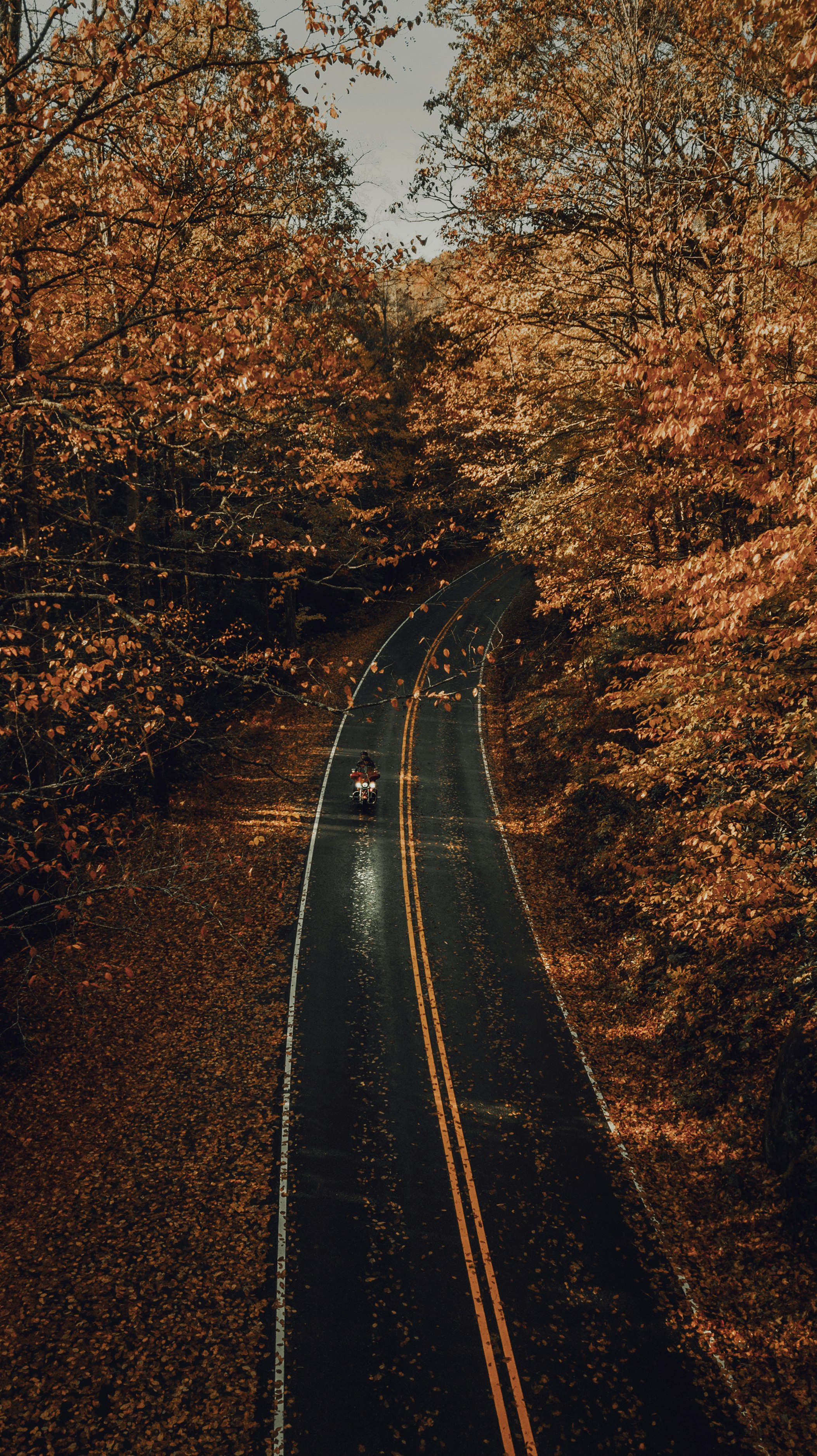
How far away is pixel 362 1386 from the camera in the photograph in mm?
6652

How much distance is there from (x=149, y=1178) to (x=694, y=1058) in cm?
752

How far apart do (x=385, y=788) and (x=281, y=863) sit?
486cm

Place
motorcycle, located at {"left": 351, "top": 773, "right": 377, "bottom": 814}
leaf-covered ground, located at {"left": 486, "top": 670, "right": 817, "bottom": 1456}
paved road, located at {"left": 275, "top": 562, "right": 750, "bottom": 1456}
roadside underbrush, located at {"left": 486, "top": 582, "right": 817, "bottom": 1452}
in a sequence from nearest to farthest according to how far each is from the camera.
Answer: paved road, located at {"left": 275, "top": 562, "right": 750, "bottom": 1456} < leaf-covered ground, located at {"left": 486, "top": 670, "right": 817, "bottom": 1456} < roadside underbrush, located at {"left": 486, "top": 582, "right": 817, "bottom": 1452} < motorcycle, located at {"left": 351, "top": 773, "right": 377, "bottom": 814}

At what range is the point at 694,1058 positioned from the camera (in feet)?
34.4

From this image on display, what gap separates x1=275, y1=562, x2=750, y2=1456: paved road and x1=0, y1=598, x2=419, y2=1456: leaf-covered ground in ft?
1.83

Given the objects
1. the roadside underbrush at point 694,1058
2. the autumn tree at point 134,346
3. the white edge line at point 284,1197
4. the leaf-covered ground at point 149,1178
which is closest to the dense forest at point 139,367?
the autumn tree at point 134,346

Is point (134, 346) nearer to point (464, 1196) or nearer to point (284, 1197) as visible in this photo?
point (284, 1197)

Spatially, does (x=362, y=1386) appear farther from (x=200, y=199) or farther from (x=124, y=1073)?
(x=200, y=199)

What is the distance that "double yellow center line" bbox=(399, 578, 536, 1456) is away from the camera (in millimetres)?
6562

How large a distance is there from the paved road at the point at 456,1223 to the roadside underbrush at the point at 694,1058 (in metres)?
0.54

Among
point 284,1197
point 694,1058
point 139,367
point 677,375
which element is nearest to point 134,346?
point 139,367

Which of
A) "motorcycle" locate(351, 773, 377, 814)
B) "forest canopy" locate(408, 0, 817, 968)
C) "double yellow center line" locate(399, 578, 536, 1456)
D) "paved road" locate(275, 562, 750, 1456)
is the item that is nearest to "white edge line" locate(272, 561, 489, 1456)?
"paved road" locate(275, 562, 750, 1456)

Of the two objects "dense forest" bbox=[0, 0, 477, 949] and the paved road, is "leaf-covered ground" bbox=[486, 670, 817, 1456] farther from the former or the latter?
"dense forest" bbox=[0, 0, 477, 949]

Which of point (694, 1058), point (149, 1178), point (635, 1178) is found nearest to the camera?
point (149, 1178)
